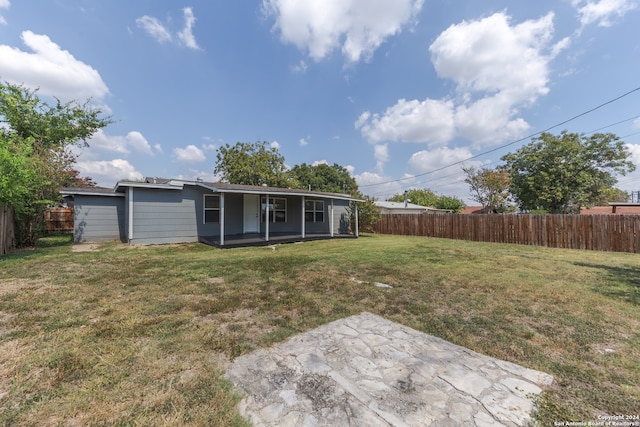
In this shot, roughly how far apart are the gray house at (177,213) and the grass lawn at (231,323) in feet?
12.2

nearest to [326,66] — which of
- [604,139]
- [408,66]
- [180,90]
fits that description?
[408,66]

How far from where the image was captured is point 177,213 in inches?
412

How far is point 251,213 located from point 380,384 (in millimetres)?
11157

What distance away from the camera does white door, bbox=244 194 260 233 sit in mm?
12188

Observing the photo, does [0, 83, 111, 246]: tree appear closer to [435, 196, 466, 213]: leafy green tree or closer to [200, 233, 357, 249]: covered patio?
[200, 233, 357, 249]: covered patio

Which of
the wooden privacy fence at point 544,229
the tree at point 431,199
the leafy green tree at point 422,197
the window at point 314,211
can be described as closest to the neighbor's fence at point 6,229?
the window at point 314,211

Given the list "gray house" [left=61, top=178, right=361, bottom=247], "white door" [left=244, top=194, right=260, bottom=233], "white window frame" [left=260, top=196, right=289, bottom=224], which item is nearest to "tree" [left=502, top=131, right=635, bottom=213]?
"gray house" [left=61, top=178, right=361, bottom=247]

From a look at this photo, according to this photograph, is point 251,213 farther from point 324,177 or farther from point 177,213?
point 324,177

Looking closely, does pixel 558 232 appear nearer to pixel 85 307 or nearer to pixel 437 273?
pixel 437 273

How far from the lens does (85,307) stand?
3486mm

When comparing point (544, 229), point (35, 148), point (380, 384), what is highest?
point (35, 148)

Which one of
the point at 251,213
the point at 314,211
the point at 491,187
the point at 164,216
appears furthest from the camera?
the point at 491,187

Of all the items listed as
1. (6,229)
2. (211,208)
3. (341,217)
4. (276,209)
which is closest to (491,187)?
(341,217)

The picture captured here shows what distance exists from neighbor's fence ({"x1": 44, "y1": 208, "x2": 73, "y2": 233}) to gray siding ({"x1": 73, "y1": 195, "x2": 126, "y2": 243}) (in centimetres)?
650
